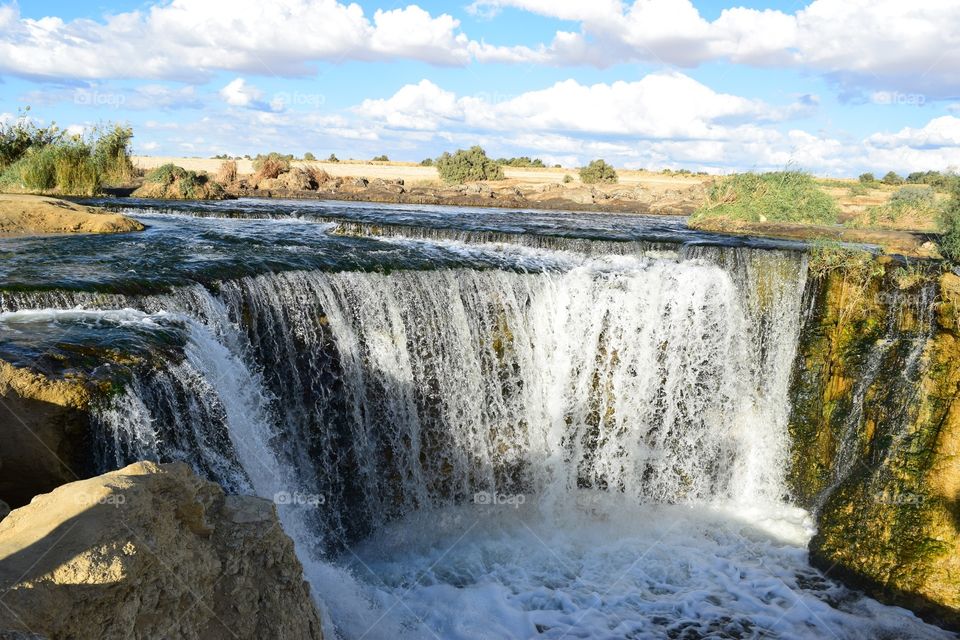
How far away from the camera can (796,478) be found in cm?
976

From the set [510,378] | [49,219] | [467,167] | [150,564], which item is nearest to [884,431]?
[510,378]

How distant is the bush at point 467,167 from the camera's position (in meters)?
32.0

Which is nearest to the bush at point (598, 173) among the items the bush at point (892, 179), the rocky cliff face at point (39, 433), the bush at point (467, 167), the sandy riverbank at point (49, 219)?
the bush at point (467, 167)

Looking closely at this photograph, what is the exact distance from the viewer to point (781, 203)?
17625mm

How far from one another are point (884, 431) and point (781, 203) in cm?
1029

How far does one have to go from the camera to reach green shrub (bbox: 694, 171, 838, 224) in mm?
17594

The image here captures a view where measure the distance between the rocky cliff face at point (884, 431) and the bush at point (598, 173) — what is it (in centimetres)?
2368

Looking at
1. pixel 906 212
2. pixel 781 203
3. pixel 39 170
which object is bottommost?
pixel 906 212

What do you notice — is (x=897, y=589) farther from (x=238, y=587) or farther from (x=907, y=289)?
(x=238, y=587)

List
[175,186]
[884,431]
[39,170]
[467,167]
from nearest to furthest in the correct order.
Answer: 1. [884,431]
2. [39,170]
3. [175,186]
4. [467,167]

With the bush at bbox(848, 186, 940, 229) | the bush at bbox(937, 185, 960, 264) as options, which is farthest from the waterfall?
the bush at bbox(848, 186, 940, 229)

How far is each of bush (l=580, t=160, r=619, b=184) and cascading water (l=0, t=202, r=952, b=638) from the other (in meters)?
21.9

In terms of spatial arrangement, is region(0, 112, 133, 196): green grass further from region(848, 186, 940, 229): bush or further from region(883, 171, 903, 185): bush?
region(883, 171, 903, 185): bush

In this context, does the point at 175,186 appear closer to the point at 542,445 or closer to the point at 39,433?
the point at 542,445
